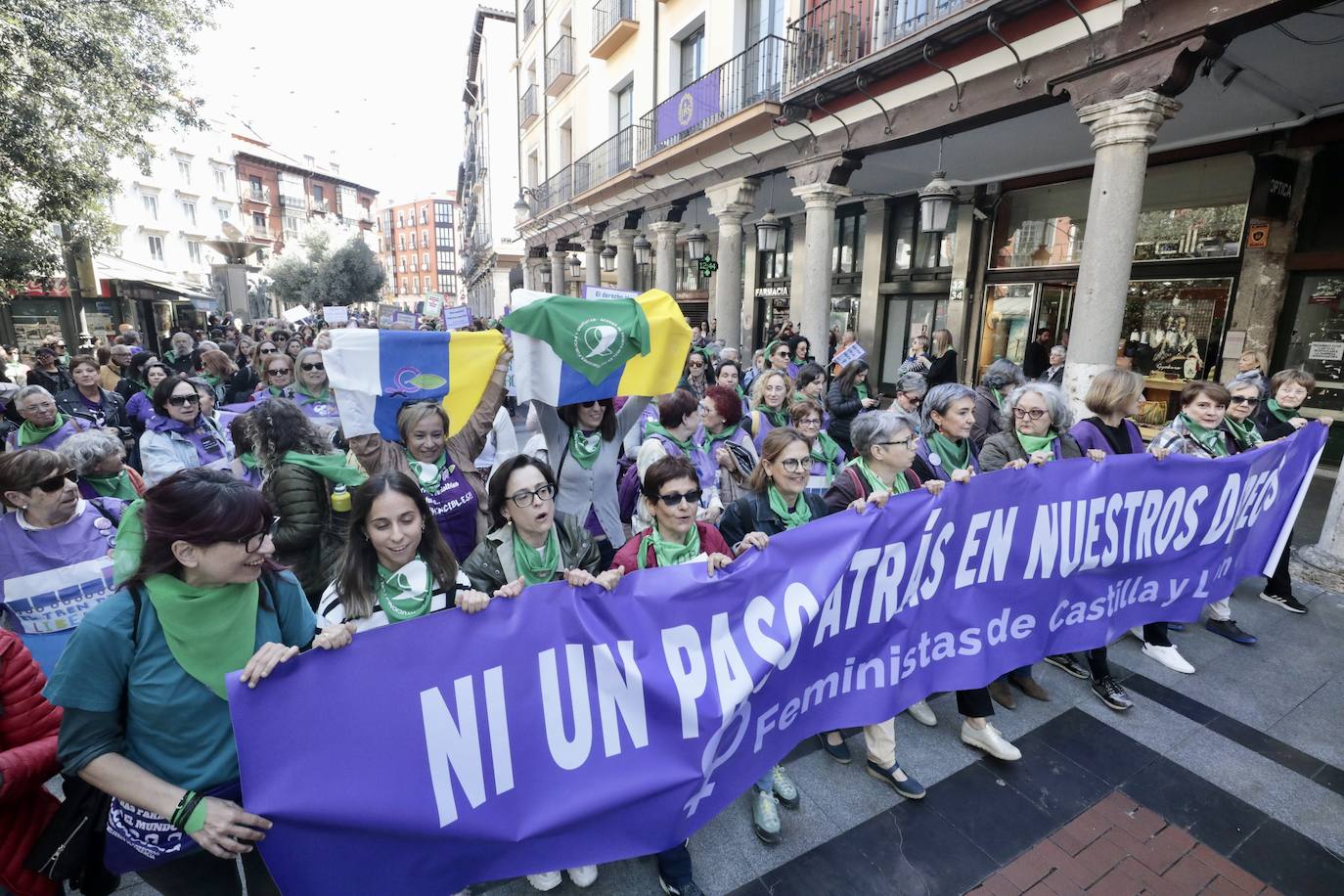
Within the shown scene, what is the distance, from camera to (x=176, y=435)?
14.3 ft

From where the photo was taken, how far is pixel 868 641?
279 cm

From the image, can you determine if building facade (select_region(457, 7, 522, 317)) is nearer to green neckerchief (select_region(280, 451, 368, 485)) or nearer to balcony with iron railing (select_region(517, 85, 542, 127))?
balcony with iron railing (select_region(517, 85, 542, 127))

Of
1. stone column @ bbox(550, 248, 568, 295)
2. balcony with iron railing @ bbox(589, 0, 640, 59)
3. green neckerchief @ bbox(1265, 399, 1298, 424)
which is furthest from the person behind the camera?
stone column @ bbox(550, 248, 568, 295)

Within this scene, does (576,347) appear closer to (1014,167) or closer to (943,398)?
(943,398)

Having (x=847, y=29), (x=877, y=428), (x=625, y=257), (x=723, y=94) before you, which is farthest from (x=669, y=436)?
(x=625, y=257)

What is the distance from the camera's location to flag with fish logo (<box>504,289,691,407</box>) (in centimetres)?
384

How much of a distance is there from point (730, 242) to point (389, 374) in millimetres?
9720

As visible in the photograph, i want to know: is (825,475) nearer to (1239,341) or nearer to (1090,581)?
(1090,581)

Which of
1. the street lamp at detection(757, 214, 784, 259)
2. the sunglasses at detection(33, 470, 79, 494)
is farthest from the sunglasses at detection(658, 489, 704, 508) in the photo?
the street lamp at detection(757, 214, 784, 259)

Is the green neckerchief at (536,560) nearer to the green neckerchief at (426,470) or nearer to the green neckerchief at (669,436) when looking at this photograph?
the green neckerchief at (426,470)

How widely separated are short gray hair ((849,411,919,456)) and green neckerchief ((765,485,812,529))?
1.38ft

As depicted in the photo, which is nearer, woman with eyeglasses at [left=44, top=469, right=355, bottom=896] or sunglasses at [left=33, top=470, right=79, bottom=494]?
woman with eyeglasses at [left=44, top=469, right=355, bottom=896]

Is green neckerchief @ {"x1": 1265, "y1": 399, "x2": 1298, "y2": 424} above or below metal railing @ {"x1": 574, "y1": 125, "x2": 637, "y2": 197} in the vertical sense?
below

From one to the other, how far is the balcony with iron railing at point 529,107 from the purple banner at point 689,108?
13790mm
